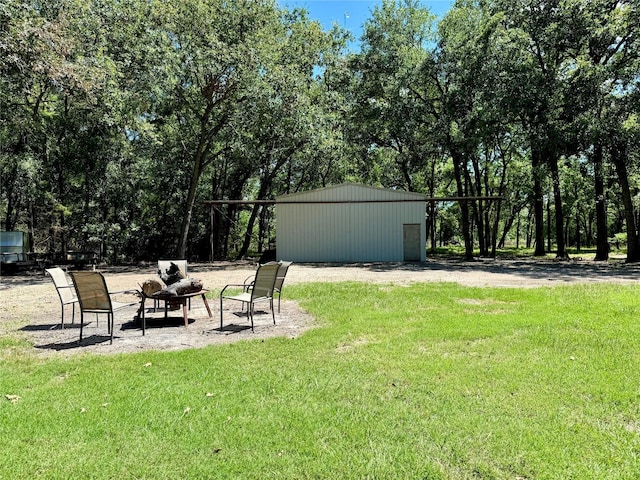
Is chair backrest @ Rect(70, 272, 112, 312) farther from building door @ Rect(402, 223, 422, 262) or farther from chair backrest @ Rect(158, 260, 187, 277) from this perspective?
building door @ Rect(402, 223, 422, 262)

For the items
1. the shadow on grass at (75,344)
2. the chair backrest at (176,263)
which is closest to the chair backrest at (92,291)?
the shadow on grass at (75,344)

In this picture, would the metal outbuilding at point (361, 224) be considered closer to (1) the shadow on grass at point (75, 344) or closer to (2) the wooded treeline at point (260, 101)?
(2) the wooded treeline at point (260, 101)

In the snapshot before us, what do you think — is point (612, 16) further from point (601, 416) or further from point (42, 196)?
point (42, 196)

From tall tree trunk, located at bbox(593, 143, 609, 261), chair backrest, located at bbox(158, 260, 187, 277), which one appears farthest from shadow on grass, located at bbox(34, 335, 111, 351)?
tall tree trunk, located at bbox(593, 143, 609, 261)

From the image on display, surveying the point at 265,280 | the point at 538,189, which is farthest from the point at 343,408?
the point at 538,189

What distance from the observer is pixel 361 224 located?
19.3 m

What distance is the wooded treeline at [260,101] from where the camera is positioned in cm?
1492

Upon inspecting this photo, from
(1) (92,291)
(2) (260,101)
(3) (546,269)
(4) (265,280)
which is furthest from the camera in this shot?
(2) (260,101)

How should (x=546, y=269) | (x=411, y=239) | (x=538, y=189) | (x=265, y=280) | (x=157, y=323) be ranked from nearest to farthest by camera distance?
1. (x=265, y=280)
2. (x=157, y=323)
3. (x=546, y=269)
4. (x=411, y=239)
5. (x=538, y=189)

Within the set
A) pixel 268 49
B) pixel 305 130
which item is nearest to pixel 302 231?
pixel 305 130

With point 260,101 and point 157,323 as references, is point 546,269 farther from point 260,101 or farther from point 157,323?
point 157,323

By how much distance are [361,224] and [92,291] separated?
15073mm

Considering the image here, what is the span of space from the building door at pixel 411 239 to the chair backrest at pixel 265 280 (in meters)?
14.0

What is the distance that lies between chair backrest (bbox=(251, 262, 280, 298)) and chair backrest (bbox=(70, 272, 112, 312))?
5.80ft
